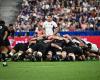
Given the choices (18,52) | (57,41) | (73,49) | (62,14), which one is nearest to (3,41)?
(18,52)

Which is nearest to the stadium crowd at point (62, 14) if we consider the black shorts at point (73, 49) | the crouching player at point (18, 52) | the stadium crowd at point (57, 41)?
the stadium crowd at point (57, 41)

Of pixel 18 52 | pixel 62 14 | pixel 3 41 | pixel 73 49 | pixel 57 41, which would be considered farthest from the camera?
pixel 62 14

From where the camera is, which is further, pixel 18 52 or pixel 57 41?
→ pixel 18 52

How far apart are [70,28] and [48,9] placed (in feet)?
15.4

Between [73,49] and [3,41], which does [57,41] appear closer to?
[73,49]

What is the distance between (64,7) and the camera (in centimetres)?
2970

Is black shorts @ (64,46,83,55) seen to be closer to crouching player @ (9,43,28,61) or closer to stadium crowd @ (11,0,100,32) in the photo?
crouching player @ (9,43,28,61)

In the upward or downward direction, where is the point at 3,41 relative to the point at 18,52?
upward

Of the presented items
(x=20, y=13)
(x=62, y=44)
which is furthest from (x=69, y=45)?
(x=20, y=13)

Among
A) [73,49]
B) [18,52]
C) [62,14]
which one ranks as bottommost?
[18,52]

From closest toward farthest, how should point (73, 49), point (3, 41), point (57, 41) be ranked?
1. point (3, 41)
2. point (73, 49)
3. point (57, 41)

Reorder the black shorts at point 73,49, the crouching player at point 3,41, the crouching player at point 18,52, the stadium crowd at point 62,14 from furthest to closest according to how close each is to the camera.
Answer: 1. the stadium crowd at point 62,14
2. the crouching player at point 18,52
3. the black shorts at point 73,49
4. the crouching player at point 3,41

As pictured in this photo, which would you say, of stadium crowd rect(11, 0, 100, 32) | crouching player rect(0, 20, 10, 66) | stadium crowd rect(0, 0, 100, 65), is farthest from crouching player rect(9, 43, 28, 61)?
stadium crowd rect(11, 0, 100, 32)

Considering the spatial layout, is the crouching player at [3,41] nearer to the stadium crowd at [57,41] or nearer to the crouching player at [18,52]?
the stadium crowd at [57,41]
